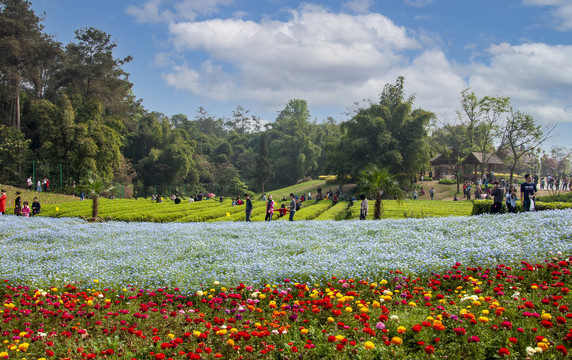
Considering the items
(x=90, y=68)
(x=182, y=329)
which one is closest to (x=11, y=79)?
(x=90, y=68)

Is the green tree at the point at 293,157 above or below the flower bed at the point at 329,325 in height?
above

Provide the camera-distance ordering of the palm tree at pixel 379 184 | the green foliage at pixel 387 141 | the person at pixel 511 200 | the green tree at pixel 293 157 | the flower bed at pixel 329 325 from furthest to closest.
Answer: the green tree at pixel 293 157 < the green foliage at pixel 387 141 < the palm tree at pixel 379 184 < the person at pixel 511 200 < the flower bed at pixel 329 325

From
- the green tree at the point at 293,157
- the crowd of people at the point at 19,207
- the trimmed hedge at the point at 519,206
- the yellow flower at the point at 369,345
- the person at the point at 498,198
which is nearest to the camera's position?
the yellow flower at the point at 369,345

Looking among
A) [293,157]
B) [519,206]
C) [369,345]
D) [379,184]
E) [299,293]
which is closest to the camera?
[369,345]

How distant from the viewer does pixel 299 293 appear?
6.64m

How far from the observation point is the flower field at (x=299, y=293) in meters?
4.64

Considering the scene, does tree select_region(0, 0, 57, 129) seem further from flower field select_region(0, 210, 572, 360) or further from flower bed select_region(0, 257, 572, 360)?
flower bed select_region(0, 257, 572, 360)

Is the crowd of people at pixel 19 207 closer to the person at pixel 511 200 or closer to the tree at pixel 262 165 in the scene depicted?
the person at pixel 511 200

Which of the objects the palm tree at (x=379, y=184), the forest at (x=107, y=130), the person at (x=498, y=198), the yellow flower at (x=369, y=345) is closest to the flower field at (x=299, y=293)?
the yellow flower at (x=369, y=345)

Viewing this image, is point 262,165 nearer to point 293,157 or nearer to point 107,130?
point 293,157

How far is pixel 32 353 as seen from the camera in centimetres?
495

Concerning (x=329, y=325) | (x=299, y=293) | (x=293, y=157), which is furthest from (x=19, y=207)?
(x=293, y=157)

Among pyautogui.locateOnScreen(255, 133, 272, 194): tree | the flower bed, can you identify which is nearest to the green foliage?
pyautogui.locateOnScreen(255, 133, 272, 194): tree

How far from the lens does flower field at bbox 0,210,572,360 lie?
4.64 meters
